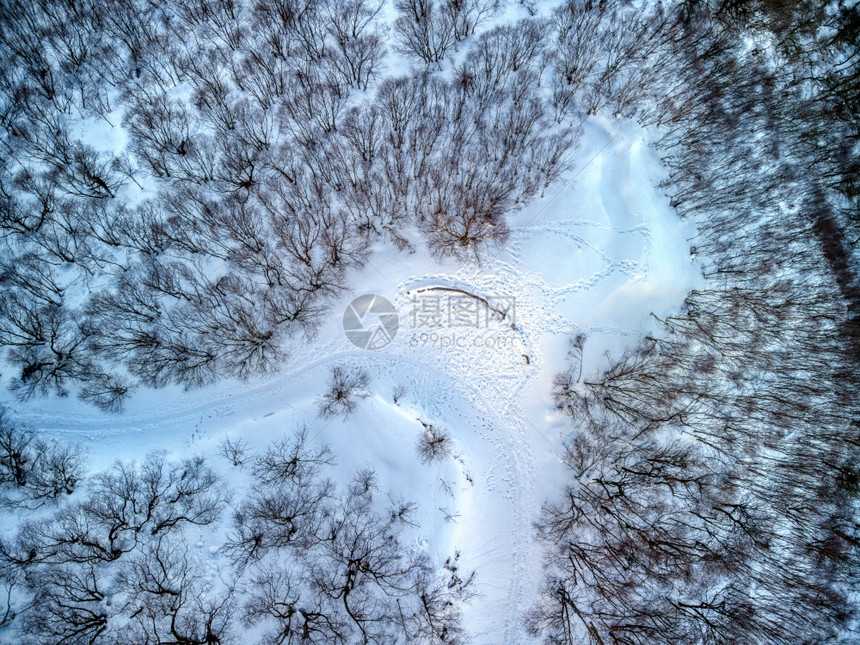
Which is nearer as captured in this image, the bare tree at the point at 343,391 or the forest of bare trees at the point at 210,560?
the forest of bare trees at the point at 210,560

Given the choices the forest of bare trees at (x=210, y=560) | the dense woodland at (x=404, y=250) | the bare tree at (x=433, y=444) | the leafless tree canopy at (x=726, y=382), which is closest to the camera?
the forest of bare trees at (x=210, y=560)

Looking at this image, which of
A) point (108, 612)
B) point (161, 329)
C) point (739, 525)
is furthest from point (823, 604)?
point (161, 329)

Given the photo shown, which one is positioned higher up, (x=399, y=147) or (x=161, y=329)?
(x=399, y=147)

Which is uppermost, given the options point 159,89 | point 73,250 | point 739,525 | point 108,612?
point 159,89

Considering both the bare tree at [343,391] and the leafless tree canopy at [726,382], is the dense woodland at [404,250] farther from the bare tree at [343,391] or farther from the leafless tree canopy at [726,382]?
the bare tree at [343,391]

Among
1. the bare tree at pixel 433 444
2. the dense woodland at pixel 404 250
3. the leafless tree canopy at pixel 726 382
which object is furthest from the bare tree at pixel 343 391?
the leafless tree canopy at pixel 726 382

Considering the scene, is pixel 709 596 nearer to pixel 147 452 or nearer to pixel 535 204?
pixel 535 204
